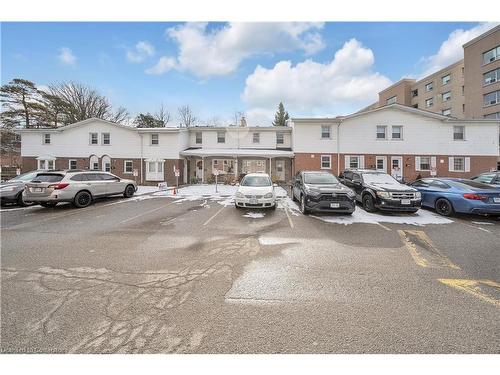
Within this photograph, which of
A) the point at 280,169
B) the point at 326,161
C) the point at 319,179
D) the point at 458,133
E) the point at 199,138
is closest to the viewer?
the point at 319,179

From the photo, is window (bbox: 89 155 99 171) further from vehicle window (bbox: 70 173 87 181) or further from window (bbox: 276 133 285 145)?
window (bbox: 276 133 285 145)

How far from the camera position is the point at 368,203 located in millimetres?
9930

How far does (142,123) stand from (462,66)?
5492cm

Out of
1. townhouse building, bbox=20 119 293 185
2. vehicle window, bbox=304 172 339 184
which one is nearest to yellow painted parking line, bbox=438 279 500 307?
vehicle window, bbox=304 172 339 184

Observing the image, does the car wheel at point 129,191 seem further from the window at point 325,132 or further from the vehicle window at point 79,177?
the window at point 325,132

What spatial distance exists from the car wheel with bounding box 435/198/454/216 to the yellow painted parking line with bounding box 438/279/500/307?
6491 millimetres

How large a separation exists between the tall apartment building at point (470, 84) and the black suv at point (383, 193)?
34.8 metres

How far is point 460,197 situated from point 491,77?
123 feet

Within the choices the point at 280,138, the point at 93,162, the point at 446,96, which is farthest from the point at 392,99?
the point at 93,162

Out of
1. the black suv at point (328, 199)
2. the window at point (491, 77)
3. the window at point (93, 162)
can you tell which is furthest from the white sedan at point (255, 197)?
the window at point (491, 77)

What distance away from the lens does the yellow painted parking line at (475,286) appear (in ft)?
10.8

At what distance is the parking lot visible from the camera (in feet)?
8.05

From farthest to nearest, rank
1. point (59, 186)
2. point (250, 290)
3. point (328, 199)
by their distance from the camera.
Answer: point (59, 186), point (328, 199), point (250, 290)

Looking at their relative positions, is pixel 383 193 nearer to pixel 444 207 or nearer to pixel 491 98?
pixel 444 207
